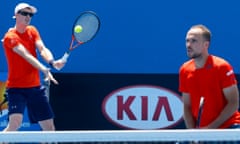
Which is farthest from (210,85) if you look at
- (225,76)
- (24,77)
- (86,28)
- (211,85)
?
(24,77)

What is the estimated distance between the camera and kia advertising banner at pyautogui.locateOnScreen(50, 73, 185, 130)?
6875mm

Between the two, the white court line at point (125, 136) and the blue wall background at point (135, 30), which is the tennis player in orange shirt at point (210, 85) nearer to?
the white court line at point (125, 136)

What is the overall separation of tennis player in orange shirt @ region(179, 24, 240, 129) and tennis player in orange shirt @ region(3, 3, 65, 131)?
73.3 inches

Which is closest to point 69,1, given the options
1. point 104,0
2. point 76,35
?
point 104,0

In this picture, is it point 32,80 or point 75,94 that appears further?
point 75,94

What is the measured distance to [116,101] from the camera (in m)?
6.92

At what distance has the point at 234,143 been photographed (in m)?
3.38

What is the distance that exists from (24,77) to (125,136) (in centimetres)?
291

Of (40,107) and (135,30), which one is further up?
(135,30)

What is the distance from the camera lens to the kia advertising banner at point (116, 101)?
688 centimetres

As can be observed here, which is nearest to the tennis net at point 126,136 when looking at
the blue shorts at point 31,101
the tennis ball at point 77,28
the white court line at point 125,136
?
the white court line at point 125,136

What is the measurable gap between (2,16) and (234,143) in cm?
420

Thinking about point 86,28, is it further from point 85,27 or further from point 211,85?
point 211,85

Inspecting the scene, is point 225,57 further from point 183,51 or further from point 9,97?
point 9,97
